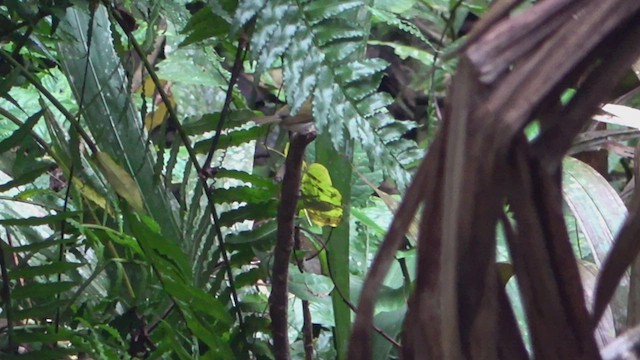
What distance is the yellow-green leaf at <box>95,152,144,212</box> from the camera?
792 mm

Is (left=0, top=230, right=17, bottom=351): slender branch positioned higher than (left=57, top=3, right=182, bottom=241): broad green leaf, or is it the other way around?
(left=57, top=3, right=182, bottom=241): broad green leaf

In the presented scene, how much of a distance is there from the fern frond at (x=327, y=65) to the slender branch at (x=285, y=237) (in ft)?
0.16

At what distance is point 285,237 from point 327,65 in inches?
7.5

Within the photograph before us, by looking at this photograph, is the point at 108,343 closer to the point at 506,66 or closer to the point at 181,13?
the point at 181,13

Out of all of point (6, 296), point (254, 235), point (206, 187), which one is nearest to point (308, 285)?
point (254, 235)

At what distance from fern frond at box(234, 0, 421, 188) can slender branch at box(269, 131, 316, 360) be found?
48 mm

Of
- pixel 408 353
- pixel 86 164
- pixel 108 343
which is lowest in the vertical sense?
pixel 408 353

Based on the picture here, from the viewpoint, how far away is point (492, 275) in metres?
0.31

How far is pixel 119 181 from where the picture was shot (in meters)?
0.79

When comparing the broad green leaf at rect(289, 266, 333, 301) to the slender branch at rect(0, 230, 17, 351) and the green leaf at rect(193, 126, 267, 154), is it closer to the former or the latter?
the green leaf at rect(193, 126, 267, 154)

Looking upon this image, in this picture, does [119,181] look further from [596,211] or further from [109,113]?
[596,211]

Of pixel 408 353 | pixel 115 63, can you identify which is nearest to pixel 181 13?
pixel 115 63

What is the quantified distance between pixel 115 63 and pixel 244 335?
1.30 feet

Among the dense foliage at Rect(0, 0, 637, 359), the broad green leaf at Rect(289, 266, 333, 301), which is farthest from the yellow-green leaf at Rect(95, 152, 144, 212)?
the broad green leaf at Rect(289, 266, 333, 301)
